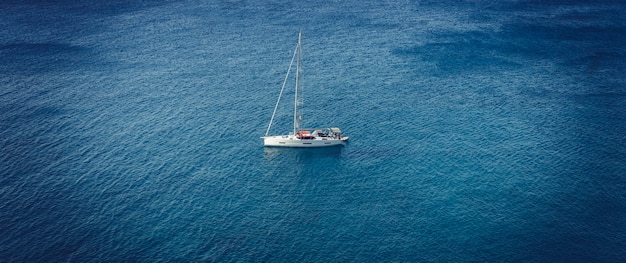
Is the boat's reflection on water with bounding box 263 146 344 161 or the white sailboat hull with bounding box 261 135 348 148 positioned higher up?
the white sailboat hull with bounding box 261 135 348 148

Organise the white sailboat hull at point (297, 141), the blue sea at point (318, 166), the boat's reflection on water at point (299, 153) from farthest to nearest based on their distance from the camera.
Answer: the white sailboat hull at point (297, 141) < the boat's reflection on water at point (299, 153) < the blue sea at point (318, 166)

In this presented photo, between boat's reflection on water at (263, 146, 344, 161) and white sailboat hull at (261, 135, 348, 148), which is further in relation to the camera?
white sailboat hull at (261, 135, 348, 148)

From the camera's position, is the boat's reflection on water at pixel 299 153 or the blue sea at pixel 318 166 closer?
the blue sea at pixel 318 166

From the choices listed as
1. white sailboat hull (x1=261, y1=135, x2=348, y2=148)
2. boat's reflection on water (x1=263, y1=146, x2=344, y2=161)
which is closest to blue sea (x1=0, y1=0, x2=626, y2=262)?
boat's reflection on water (x1=263, y1=146, x2=344, y2=161)

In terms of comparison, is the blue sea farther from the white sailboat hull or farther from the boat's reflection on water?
the white sailboat hull

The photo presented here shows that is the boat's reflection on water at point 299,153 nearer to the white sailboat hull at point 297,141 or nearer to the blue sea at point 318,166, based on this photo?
the blue sea at point 318,166

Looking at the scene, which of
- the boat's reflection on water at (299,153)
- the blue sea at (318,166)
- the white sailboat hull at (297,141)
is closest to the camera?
the blue sea at (318,166)

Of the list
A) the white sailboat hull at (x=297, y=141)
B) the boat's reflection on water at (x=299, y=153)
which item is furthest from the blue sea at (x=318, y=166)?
the white sailboat hull at (x=297, y=141)
